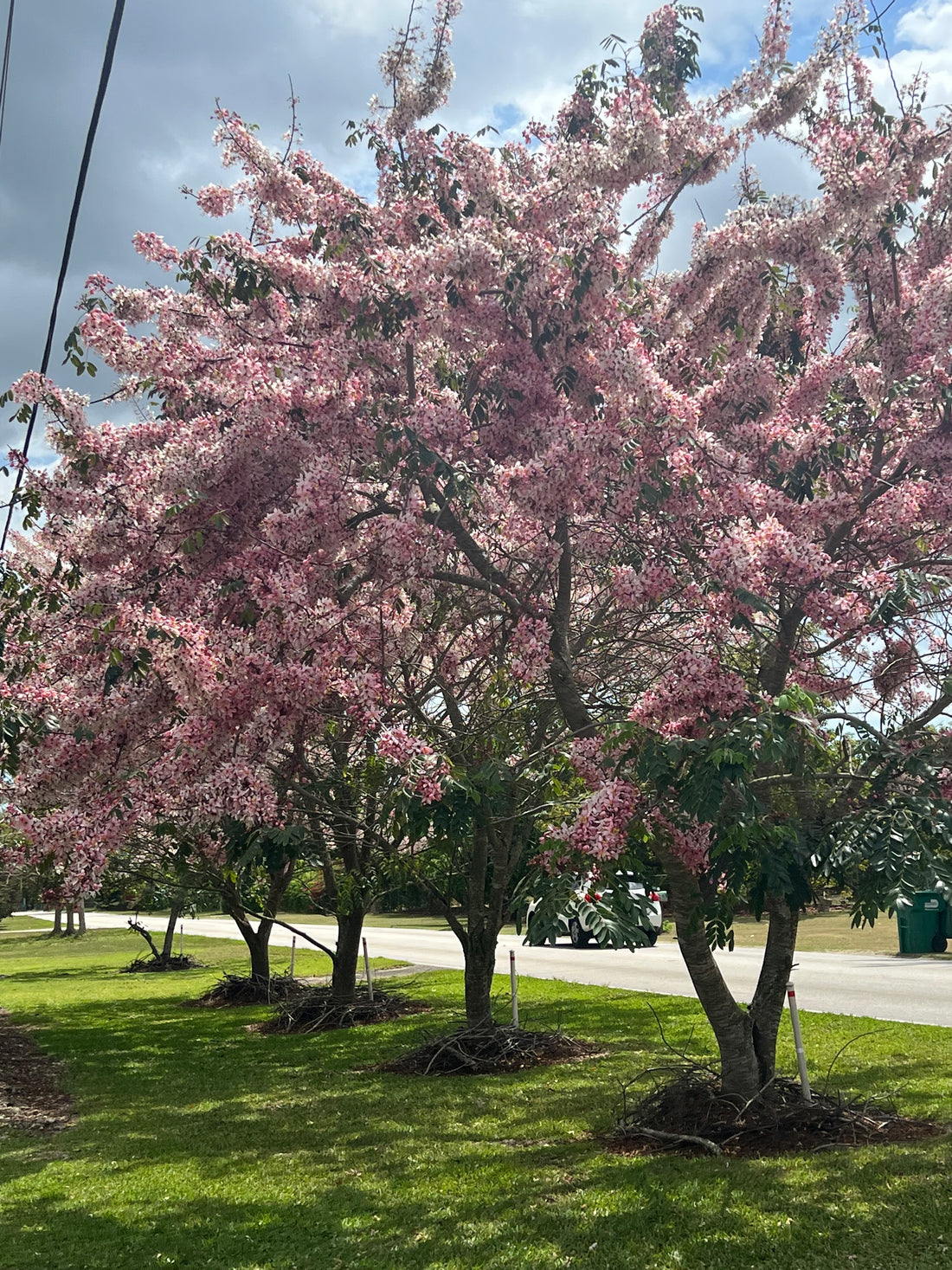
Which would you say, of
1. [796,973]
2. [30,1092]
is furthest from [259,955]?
[796,973]

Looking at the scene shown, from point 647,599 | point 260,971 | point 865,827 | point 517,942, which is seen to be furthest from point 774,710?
point 517,942

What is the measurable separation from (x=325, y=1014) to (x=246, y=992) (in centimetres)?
431

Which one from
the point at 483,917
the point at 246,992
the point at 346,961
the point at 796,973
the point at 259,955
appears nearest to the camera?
the point at 483,917

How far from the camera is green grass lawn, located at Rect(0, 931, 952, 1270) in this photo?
18.8ft

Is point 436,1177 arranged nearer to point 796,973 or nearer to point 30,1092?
point 30,1092

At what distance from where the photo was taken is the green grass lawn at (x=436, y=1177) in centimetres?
574

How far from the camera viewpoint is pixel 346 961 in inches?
633

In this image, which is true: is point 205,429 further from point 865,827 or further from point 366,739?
point 865,827

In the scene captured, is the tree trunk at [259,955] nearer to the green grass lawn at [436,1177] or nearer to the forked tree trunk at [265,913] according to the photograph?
the forked tree trunk at [265,913]

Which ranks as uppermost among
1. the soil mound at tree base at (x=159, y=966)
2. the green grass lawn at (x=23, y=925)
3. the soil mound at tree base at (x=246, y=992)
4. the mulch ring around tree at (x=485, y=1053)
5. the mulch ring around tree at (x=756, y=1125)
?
the mulch ring around tree at (x=756, y=1125)

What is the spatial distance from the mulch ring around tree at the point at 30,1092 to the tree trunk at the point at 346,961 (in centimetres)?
418

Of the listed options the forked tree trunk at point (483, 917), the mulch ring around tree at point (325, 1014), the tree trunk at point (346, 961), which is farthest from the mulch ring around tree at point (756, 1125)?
the mulch ring around tree at point (325, 1014)

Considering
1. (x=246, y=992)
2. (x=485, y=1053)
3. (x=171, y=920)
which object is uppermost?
(x=485, y=1053)

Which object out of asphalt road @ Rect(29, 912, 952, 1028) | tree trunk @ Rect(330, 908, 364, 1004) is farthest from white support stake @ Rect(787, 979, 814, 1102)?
tree trunk @ Rect(330, 908, 364, 1004)
